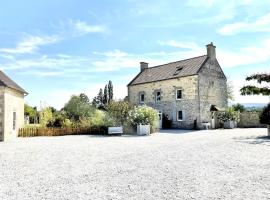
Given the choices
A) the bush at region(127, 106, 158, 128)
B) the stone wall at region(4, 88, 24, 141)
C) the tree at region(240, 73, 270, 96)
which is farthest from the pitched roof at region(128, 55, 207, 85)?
the stone wall at region(4, 88, 24, 141)

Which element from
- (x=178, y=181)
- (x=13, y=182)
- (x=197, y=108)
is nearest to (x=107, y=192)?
(x=178, y=181)

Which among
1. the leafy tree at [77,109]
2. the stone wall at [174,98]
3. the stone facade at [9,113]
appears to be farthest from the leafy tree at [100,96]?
the stone facade at [9,113]

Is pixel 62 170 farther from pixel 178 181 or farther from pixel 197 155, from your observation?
pixel 197 155

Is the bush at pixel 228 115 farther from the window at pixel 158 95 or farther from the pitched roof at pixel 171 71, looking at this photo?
the window at pixel 158 95

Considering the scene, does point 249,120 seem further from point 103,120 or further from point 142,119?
point 103,120

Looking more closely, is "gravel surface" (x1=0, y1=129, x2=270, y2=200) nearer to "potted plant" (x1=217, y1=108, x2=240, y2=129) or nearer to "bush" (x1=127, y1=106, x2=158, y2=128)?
"bush" (x1=127, y1=106, x2=158, y2=128)

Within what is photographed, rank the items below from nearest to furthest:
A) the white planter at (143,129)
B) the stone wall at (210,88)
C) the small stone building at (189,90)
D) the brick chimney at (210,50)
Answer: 1. the white planter at (143,129)
2. the small stone building at (189,90)
3. the stone wall at (210,88)
4. the brick chimney at (210,50)

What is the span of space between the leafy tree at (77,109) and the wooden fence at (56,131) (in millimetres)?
10104

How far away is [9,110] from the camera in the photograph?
18.4 metres

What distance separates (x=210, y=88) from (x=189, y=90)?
275 centimetres

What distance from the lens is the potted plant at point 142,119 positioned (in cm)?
2191

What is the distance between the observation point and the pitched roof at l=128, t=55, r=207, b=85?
97.3 feet

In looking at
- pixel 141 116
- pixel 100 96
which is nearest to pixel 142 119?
pixel 141 116

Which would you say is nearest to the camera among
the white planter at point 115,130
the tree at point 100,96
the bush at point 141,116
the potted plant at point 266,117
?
the potted plant at point 266,117
